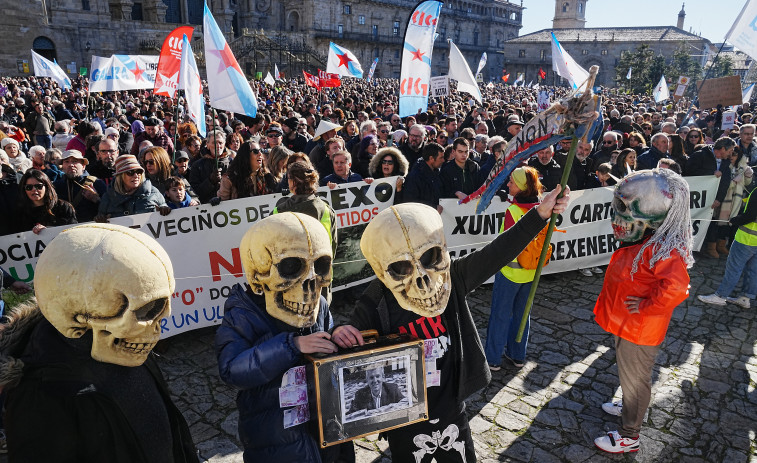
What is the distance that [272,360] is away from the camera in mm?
1997

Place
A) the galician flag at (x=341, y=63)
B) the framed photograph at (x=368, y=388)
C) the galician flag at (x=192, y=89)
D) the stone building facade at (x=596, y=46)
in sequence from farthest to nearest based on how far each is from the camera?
the stone building facade at (x=596, y=46)
the galician flag at (x=341, y=63)
the galician flag at (x=192, y=89)
the framed photograph at (x=368, y=388)

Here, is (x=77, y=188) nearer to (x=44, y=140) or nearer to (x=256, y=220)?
(x=256, y=220)

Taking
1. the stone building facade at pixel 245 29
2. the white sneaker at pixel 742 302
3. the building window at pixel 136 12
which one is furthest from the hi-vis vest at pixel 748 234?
the building window at pixel 136 12

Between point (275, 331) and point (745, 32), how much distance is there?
8.10 meters

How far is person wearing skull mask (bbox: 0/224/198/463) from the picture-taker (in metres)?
1.57

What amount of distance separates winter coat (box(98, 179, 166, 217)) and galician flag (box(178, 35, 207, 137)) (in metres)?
2.00

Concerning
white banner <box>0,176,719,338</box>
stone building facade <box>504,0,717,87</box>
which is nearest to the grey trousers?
white banner <box>0,176,719,338</box>

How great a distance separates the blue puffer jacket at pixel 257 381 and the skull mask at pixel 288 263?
8cm

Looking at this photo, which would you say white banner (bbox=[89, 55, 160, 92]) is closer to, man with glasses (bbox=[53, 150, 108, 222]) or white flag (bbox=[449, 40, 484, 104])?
white flag (bbox=[449, 40, 484, 104])

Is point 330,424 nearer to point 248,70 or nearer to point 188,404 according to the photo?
point 188,404

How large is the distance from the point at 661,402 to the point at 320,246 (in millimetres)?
3652

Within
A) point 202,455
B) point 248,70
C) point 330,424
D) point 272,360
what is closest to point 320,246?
point 272,360

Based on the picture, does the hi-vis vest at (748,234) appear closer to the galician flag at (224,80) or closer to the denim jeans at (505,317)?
the denim jeans at (505,317)

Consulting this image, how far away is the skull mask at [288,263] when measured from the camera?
2051 mm
